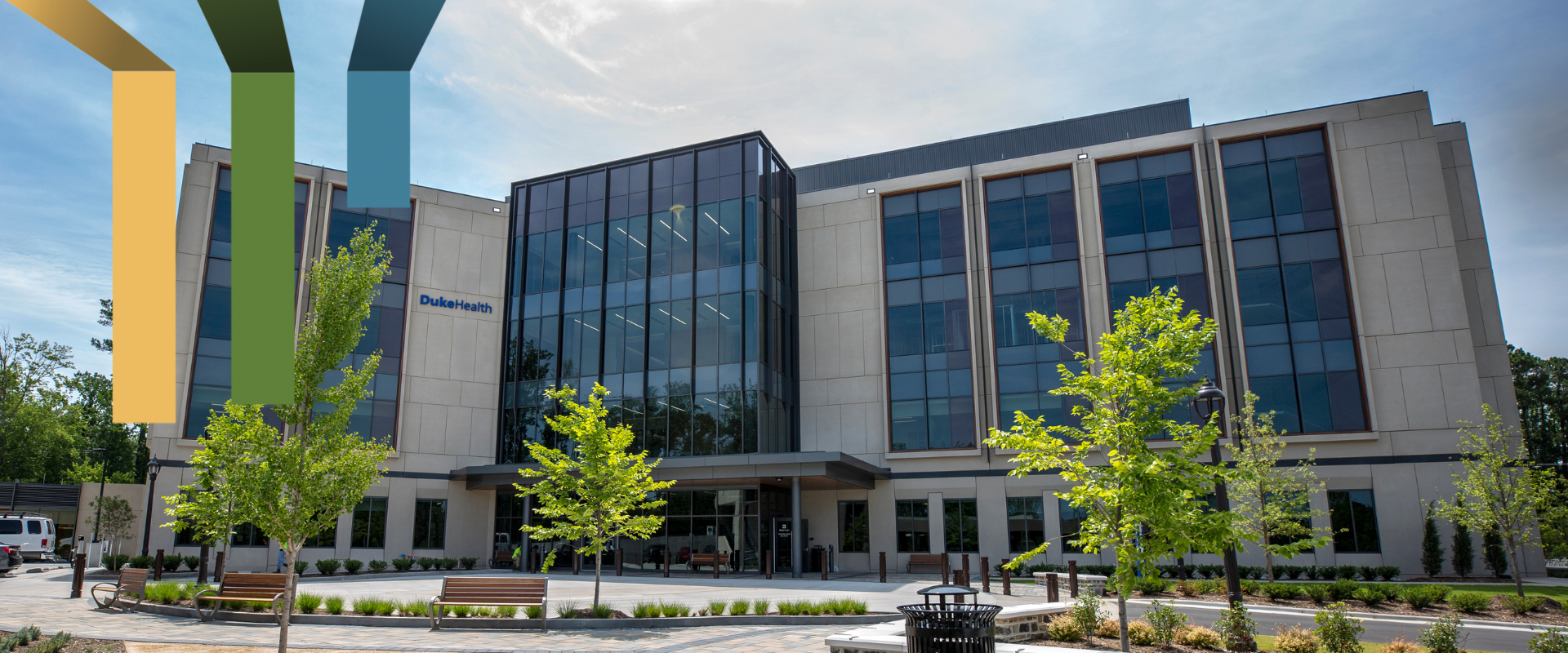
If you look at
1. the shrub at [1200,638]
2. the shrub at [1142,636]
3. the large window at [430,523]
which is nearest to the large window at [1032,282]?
the shrub at [1142,636]

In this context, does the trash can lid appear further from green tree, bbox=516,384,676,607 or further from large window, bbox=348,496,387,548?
large window, bbox=348,496,387,548

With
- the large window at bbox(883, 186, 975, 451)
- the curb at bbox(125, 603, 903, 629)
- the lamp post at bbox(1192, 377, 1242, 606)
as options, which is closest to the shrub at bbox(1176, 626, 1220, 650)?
the lamp post at bbox(1192, 377, 1242, 606)

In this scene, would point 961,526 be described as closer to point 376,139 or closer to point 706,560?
point 706,560

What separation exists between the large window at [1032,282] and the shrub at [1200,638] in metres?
19.8

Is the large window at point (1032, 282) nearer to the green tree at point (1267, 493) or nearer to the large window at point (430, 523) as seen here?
the green tree at point (1267, 493)

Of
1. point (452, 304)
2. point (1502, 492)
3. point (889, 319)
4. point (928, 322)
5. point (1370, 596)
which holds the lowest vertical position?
point (1370, 596)

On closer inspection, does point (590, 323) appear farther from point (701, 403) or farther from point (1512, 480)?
point (1512, 480)

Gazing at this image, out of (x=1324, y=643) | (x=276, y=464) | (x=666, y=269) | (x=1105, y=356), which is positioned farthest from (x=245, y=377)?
(x=666, y=269)

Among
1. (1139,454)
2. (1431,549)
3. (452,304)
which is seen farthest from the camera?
(452,304)

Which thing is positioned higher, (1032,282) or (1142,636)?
(1032,282)

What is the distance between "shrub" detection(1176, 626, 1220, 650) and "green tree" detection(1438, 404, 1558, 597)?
1465cm

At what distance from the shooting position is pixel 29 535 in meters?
39.8

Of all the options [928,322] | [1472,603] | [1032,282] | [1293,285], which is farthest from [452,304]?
[1472,603]

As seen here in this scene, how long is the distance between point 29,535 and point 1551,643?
5408 cm
